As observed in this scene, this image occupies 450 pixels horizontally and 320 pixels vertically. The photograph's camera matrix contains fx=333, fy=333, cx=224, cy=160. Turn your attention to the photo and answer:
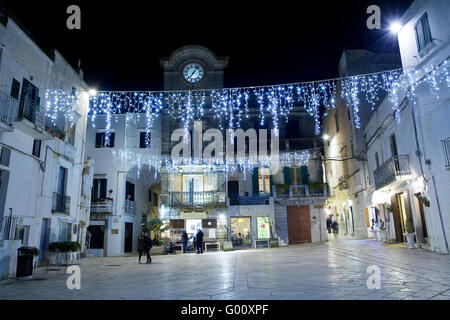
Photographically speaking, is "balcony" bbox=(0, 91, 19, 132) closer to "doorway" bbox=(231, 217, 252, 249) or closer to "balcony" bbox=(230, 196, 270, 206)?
"balcony" bbox=(230, 196, 270, 206)

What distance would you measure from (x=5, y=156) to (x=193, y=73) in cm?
1668

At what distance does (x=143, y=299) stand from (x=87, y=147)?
19746 millimetres

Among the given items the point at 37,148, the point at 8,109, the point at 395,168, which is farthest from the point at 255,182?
the point at 8,109

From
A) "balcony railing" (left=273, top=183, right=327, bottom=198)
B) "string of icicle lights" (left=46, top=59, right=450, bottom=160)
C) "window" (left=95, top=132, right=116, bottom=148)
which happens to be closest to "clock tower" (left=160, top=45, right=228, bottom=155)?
"string of icicle lights" (left=46, top=59, right=450, bottom=160)

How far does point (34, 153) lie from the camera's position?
42.7 ft

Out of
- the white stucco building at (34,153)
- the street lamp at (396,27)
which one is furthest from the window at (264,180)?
the street lamp at (396,27)

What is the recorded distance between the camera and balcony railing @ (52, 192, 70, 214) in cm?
1445

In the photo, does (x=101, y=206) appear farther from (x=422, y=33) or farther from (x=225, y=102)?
(x=422, y=33)

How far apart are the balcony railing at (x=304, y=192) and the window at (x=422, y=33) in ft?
41.6

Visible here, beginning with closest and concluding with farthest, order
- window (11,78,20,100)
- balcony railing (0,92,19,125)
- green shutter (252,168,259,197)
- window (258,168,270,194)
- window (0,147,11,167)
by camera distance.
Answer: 1. balcony railing (0,92,19,125)
2. window (0,147,11,167)
3. window (11,78,20,100)
4. green shutter (252,168,259,197)
5. window (258,168,270,194)

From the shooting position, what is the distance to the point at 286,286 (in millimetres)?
6023

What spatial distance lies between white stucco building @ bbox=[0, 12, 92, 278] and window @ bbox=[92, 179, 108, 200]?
17.7 ft

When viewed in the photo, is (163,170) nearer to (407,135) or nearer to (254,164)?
(254,164)
